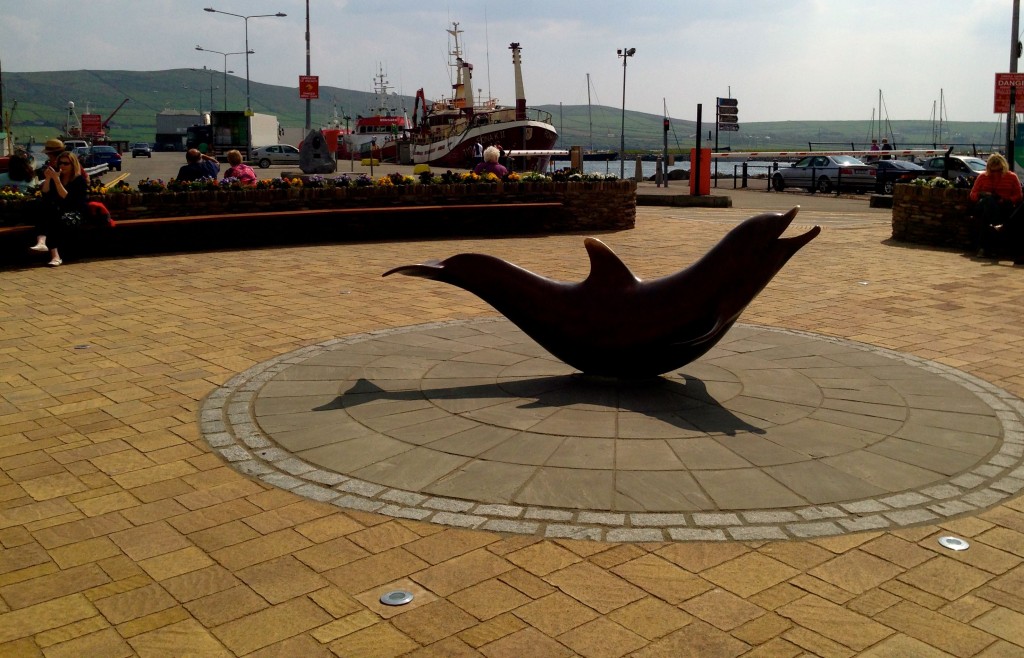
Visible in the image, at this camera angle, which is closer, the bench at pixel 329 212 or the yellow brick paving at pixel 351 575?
the yellow brick paving at pixel 351 575

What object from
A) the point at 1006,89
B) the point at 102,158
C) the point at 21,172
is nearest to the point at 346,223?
the point at 21,172

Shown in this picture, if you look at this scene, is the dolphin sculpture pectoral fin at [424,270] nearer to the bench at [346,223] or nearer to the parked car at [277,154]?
the bench at [346,223]

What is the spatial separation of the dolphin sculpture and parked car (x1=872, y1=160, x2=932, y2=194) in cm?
2741

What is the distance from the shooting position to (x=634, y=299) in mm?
6457

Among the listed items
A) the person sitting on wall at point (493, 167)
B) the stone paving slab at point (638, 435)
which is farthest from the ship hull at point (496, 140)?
the stone paving slab at point (638, 435)

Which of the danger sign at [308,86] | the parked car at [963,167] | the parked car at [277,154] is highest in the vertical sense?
the danger sign at [308,86]

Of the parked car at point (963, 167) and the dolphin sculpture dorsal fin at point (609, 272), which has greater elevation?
the parked car at point (963, 167)

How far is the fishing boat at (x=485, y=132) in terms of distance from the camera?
5031 centimetres

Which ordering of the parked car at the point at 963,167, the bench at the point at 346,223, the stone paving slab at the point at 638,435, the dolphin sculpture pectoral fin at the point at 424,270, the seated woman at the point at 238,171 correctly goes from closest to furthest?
the stone paving slab at the point at 638,435
the dolphin sculpture pectoral fin at the point at 424,270
the bench at the point at 346,223
the seated woman at the point at 238,171
the parked car at the point at 963,167

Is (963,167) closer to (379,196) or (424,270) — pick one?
(379,196)

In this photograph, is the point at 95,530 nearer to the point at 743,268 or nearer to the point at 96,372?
the point at 96,372

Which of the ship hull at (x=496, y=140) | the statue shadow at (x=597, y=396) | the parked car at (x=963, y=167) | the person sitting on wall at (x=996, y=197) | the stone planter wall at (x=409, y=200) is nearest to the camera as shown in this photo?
the statue shadow at (x=597, y=396)

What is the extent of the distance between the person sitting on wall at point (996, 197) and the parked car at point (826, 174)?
18.9 m

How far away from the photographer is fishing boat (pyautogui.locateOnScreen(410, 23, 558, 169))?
50.3 m
